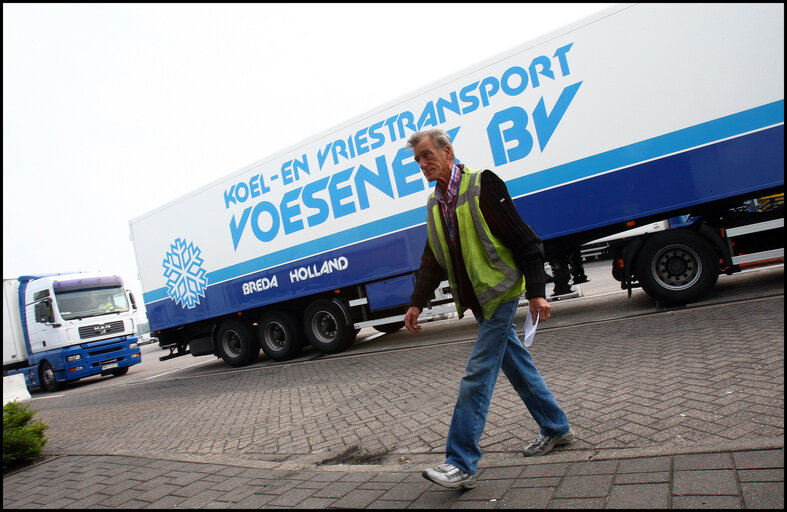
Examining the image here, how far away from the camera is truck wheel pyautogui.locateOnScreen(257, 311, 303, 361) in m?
9.55

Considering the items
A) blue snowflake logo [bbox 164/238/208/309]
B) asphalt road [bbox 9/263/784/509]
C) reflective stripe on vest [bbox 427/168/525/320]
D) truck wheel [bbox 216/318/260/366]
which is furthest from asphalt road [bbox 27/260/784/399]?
reflective stripe on vest [bbox 427/168/525/320]

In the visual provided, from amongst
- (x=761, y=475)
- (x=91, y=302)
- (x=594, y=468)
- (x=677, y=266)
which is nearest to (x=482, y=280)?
(x=594, y=468)

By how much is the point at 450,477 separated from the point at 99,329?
1401 cm

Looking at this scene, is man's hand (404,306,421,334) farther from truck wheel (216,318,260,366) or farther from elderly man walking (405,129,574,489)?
truck wheel (216,318,260,366)

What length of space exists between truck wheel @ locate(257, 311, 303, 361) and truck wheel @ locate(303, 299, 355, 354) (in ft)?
0.81

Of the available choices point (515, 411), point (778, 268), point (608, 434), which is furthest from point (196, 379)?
point (778, 268)

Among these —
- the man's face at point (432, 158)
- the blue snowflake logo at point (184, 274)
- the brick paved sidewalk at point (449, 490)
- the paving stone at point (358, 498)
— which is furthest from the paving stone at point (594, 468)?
the blue snowflake logo at point (184, 274)

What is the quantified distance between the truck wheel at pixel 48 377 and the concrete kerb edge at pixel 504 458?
12.2 m

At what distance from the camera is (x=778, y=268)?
340 inches

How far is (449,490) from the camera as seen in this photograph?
2.64 m

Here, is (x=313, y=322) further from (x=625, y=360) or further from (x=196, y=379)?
(x=625, y=360)

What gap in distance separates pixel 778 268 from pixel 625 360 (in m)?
6.16

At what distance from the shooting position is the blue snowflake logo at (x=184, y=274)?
34.2 ft

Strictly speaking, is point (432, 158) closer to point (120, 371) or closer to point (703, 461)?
point (703, 461)
